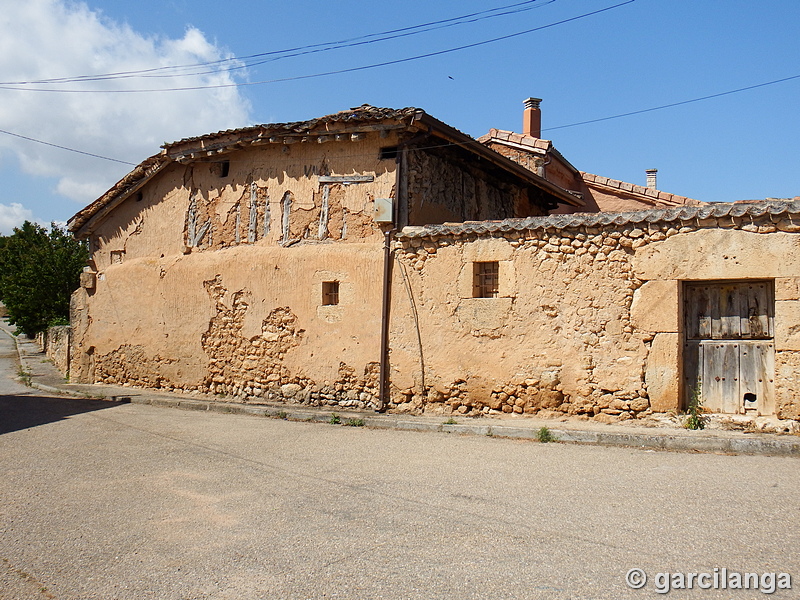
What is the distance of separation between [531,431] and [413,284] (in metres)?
3.20

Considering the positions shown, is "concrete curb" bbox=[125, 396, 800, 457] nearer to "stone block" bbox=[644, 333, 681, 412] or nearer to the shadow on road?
"stone block" bbox=[644, 333, 681, 412]

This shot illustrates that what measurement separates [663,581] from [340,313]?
822cm

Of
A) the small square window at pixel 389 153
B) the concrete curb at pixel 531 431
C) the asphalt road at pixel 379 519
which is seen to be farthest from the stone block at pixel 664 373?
the small square window at pixel 389 153

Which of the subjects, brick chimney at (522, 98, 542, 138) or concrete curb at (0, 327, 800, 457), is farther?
brick chimney at (522, 98, 542, 138)

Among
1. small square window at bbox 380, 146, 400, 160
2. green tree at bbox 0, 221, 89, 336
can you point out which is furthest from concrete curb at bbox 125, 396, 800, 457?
green tree at bbox 0, 221, 89, 336

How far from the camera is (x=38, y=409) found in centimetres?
1174

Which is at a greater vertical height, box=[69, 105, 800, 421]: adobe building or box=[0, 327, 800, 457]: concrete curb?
box=[69, 105, 800, 421]: adobe building

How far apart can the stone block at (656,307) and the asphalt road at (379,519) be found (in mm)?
1917

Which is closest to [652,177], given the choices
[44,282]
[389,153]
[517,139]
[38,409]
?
[517,139]

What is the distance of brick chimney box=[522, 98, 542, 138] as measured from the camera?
2225cm

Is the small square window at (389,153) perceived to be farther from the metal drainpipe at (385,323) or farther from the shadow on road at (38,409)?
the shadow on road at (38,409)

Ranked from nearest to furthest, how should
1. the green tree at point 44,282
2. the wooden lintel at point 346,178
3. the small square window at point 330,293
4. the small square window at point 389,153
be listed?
the small square window at point 389,153 < the wooden lintel at point 346,178 < the small square window at point 330,293 < the green tree at point 44,282

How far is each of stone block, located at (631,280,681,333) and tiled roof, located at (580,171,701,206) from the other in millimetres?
11306

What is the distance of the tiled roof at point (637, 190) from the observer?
19453 millimetres
